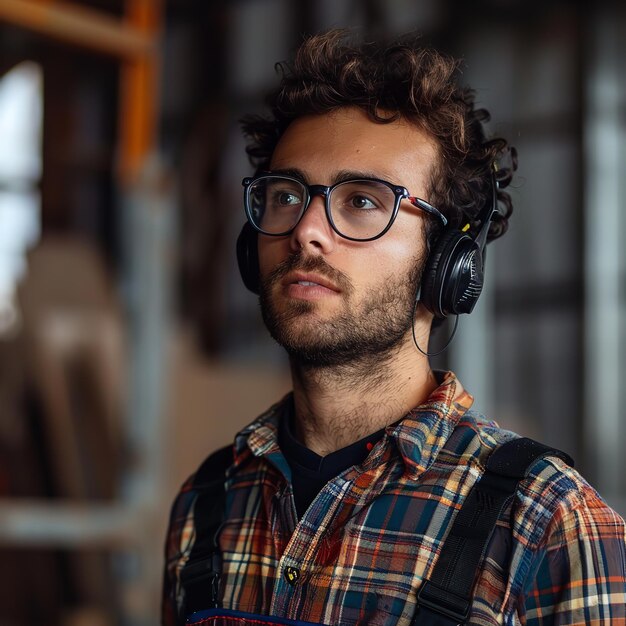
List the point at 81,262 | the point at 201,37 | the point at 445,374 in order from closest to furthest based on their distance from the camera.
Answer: the point at 445,374, the point at 81,262, the point at 201,37

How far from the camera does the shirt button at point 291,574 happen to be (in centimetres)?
195

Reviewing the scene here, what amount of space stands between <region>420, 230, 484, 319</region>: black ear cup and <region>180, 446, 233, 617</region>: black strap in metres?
0.58

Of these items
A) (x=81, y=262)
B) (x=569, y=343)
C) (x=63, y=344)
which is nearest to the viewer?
(x=63, y=344)

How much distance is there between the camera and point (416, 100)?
2.18 m

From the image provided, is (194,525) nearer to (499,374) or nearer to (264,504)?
(264,504)

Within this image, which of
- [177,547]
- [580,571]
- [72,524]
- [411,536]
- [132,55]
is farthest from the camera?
[132,55]

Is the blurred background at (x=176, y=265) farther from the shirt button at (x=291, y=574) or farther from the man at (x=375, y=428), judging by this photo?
the shirt button at (x=291, y=574)

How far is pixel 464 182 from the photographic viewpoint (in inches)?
87.0

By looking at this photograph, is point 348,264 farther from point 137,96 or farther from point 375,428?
point 137,96

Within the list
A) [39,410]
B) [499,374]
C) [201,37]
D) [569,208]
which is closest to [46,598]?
[39,410]

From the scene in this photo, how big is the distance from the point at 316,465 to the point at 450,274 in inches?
18.1

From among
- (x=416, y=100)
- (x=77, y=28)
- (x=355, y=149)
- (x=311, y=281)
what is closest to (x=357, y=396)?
(x=311, y=281)

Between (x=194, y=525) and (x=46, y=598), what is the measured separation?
21.9ft

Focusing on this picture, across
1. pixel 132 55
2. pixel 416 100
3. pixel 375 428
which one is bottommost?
pixel 375 428
